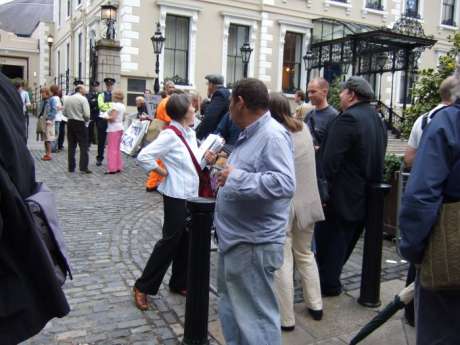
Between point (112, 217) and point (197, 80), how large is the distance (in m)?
14.3

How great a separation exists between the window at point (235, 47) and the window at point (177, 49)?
213cm

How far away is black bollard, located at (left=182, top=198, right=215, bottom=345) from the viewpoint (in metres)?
3.30

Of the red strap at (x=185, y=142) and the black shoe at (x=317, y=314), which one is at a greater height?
the red strap at (x=185, y=142)

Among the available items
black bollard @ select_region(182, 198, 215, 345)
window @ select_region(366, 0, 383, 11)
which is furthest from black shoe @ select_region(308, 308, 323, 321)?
window @ select_region(366, 0, 383, 11)

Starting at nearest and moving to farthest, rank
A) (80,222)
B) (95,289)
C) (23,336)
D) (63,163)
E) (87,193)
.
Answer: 1. (23,336)
2. (95,289)
3. (80,222)
4. (87,193)
5. (63,163)

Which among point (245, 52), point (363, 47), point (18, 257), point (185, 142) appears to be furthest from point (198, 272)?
point (363, 47)

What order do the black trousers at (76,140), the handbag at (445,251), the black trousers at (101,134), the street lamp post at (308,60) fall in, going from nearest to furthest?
the handbag at (445,251) → the black trousers at (76,140) → the black trousers at (101,134) → the street lamp post at (308,60)

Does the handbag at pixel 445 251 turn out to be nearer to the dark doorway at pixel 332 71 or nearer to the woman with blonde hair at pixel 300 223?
the woman with blonde hair at pixel 300 223

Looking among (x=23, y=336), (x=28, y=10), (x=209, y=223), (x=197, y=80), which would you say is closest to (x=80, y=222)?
(x=209, y=223)

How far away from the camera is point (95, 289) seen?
448cm

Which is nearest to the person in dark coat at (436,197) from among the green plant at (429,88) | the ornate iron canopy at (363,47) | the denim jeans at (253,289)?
the denim jeans at (253,289)

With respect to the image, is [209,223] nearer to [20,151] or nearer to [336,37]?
[20,151]

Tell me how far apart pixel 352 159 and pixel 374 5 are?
23.3 metres

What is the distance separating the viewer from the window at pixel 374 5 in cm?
2491
